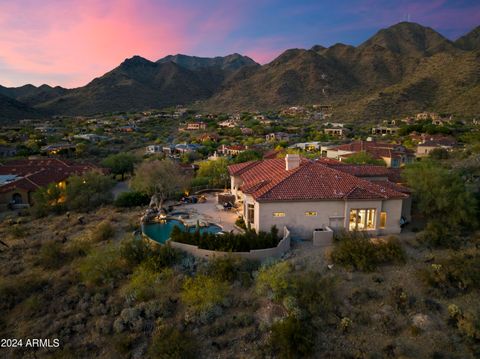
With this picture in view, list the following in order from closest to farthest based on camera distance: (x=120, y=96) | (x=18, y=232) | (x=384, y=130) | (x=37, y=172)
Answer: (x=18, y=232) → (x=37, y=172) → (x=384, y=130) → (x=120, y=96)

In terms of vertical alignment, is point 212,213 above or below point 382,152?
below

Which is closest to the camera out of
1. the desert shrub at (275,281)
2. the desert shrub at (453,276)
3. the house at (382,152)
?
the desert shrub at (275,281)

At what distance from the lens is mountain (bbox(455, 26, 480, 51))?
163m

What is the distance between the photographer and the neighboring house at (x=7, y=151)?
221ft

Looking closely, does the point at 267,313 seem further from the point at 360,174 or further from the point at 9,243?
the point at 9,243

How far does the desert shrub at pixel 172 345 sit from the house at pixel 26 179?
97.4 ft

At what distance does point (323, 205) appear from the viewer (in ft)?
69.4

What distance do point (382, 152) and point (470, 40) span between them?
6381 inches

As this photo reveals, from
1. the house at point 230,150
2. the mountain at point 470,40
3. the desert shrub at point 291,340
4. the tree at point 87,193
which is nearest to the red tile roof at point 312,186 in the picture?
the desert shrub at point 291,340

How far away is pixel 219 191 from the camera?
34.8 m

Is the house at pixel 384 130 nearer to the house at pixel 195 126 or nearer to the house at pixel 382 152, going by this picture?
the house at pixel 382 152

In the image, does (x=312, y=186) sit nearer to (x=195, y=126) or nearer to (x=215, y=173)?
(x=215, y=173)

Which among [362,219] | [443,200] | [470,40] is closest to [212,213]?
[362,219]

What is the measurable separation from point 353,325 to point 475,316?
17.1ft
